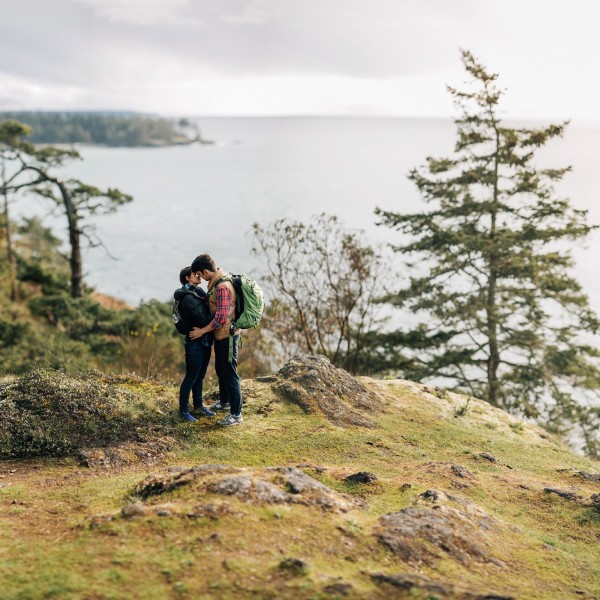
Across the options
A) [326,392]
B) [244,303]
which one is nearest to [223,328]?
[244,303]

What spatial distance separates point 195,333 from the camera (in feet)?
25.2

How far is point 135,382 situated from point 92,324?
14.0 metres

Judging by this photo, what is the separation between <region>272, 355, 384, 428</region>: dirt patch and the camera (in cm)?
903

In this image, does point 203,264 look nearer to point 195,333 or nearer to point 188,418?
point 195,333

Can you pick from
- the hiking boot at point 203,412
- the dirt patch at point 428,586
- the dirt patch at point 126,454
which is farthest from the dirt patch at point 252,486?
the hiking boot at point 203,412

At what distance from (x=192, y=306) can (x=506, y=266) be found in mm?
14408

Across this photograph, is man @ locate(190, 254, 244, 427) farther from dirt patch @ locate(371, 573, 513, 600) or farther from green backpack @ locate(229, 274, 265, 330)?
dirt patch @ locate(371, 573, 513, 600)

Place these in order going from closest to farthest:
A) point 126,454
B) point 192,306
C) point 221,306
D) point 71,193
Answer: point 126,454 < point 221,306 < point 192,306 < point 71,193

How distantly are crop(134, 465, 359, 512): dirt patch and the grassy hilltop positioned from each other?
0.8 inches

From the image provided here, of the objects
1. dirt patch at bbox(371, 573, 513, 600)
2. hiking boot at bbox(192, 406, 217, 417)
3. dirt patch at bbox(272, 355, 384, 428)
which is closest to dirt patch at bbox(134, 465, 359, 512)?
dirt patch at bbox(371, 573, 513, 600)

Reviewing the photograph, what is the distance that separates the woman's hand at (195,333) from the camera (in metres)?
7.65

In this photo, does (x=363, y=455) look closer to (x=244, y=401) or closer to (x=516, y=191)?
(x=244, y=401)

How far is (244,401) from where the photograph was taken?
906 centimetres

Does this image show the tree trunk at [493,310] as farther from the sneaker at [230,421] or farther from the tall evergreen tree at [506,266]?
the sneaker at [230,421]
